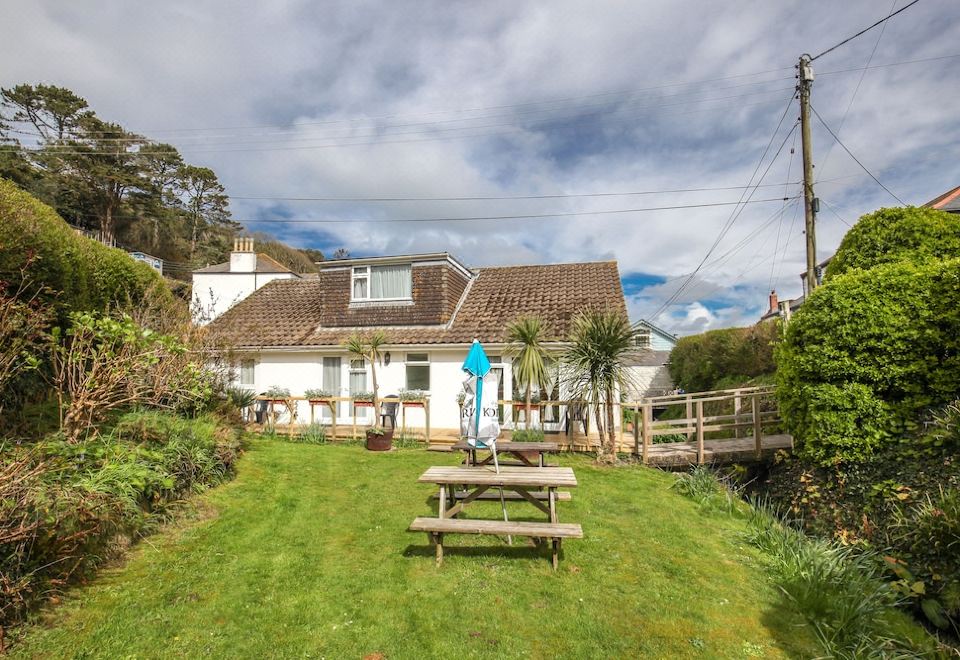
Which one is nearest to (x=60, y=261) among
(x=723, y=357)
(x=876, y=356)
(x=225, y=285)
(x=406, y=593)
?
(x=406, y=593)

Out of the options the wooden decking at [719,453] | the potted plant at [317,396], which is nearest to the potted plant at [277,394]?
the potted plant at [317,396]

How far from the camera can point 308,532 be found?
6637 millimetres

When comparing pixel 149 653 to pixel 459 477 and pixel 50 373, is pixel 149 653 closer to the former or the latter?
pixel 459 477

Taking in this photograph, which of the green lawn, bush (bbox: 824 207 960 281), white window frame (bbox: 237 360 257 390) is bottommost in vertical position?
the green lawn

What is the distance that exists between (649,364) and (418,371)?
93.1 feet

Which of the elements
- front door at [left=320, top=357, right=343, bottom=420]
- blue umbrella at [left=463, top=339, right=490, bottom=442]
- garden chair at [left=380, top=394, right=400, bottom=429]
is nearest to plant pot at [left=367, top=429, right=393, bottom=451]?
garden chair at [left=380, top=394, right=400, bottom=429]

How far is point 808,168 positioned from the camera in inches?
518

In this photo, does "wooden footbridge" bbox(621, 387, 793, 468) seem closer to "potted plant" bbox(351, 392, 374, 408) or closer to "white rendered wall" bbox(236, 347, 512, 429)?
"white rendered wall" bbox(236, 347, 512, 429)

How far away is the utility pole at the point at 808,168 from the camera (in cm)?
1291

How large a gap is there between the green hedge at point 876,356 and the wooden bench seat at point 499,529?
17.3ft

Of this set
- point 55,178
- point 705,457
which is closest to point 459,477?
point 705,457

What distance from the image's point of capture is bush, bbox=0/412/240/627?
13.6ft

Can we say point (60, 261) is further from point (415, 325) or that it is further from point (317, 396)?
point (415, 325)

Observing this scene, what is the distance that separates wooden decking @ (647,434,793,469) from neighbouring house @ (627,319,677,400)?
57.8 inches
